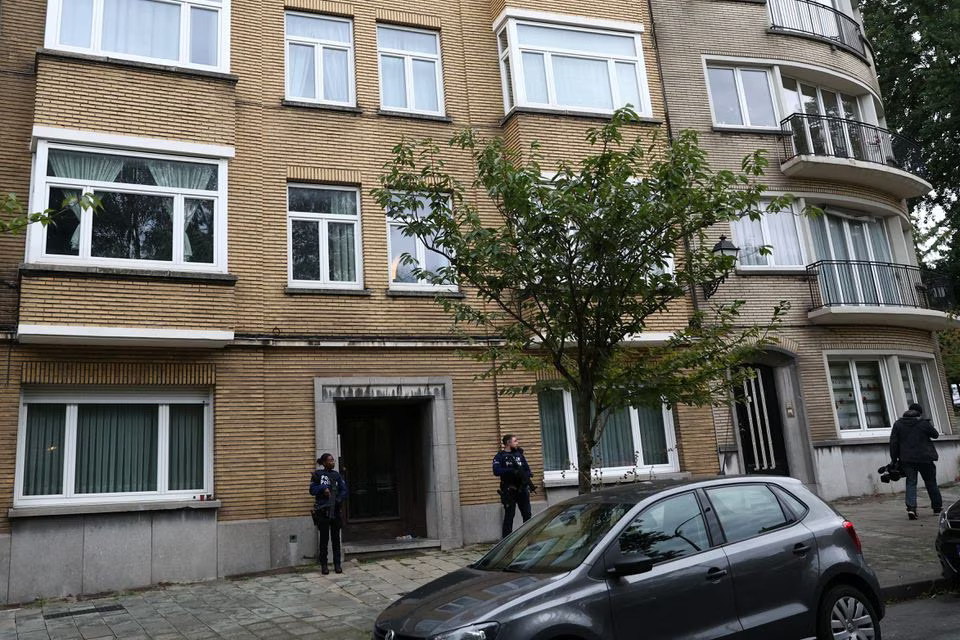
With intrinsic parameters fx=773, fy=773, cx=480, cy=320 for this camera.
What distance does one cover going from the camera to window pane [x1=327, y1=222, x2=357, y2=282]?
12.6m

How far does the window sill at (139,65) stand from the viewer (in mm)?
10797

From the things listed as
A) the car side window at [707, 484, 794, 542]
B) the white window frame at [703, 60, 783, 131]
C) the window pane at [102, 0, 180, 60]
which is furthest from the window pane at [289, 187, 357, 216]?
the car side window at [707, 484, 794, 542]

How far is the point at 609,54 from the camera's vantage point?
14789 mm

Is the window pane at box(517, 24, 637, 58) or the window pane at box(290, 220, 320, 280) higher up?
the window pane at box(517, 24, 637, 58)

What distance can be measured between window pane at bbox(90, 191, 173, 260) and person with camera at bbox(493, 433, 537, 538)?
551 cm

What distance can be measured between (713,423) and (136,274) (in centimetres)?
985

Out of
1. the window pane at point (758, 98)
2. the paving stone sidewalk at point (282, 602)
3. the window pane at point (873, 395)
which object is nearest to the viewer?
the paving stone sidewalk at point (282, 602)

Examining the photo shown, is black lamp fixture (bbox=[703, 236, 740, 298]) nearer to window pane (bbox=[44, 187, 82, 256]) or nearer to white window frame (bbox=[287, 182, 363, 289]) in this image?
white window frame (bbox=[287, 182, 363, 289])

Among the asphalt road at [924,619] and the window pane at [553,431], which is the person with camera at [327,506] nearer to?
the window pane at [553,431]

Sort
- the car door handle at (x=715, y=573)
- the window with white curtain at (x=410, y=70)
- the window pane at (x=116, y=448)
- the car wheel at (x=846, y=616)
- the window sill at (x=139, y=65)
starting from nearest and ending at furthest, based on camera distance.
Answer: the car door handle at (x=715, y=573) → the car wheel at (x=846, y=616) → the window pane at (x=116, y=448) → the window sill at (x=139, y=65) → the window with white curtain at (x=410, y=70)

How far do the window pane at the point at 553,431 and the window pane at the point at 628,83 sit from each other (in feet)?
19.1

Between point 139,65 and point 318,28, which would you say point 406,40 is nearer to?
point 318,28

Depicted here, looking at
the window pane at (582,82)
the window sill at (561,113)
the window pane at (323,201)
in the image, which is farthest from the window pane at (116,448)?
the window pane at (582,82)

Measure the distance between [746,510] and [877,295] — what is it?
40.6ft
